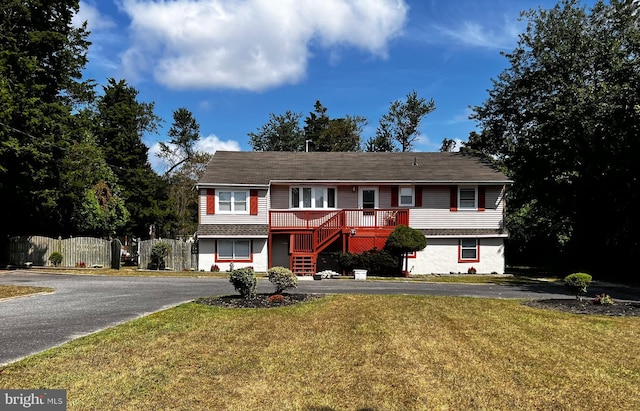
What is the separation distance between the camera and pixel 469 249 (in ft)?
92.2

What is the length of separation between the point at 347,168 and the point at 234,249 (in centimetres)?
918

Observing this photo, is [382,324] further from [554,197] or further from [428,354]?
[554,197]

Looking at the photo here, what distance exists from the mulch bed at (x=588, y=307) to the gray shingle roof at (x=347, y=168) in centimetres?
1508

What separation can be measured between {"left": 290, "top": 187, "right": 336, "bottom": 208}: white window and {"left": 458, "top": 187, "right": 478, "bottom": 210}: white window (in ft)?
25.9

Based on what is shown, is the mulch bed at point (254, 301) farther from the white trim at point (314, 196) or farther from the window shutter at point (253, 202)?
the white trim at point (314, 196)

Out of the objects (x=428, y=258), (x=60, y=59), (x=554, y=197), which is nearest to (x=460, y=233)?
(x=428, y=258)

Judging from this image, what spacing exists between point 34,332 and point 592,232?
95.9 ft

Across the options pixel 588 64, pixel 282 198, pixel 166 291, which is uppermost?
pixel 588 64

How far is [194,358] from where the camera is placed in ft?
24.6

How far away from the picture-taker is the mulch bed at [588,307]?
39.2 feet

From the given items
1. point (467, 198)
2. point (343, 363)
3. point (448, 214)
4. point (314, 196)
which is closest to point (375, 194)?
point (314, 196)

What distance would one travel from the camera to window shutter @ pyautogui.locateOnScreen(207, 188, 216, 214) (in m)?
27.4

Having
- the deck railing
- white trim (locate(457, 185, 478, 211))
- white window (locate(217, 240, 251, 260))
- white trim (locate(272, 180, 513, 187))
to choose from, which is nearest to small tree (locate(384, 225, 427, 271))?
the deck railing

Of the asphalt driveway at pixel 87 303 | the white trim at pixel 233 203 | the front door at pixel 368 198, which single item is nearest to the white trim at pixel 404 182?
the front door at pixel 368 198
